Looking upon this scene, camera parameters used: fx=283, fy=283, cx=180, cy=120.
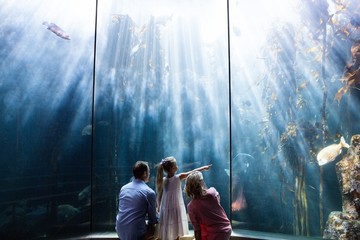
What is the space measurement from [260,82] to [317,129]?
9.73 ft

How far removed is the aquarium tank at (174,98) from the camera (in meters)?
7.92

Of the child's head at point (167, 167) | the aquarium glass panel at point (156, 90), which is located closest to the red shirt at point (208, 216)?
the child's head at point (167, 167)

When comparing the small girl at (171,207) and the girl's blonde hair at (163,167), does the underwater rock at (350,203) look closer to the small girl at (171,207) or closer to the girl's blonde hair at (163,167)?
the small girl at (171,207)

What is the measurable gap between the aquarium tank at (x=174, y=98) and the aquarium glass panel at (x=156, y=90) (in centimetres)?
5

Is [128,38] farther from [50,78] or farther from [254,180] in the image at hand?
[254,180]

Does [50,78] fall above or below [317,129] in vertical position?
above

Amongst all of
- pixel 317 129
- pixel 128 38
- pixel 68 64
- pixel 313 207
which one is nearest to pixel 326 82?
pixel 317 129

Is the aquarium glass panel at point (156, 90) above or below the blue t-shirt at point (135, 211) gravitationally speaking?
above

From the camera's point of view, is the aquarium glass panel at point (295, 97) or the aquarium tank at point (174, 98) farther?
the aquarium tank at point (174, 98)

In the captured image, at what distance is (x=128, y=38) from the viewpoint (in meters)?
9.95

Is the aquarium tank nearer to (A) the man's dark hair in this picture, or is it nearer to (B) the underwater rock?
(B) the underwater rock

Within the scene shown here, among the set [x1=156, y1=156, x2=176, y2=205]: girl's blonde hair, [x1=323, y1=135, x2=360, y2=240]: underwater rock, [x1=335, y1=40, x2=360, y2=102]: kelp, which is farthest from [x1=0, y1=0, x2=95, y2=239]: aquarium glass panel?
[x1=335, y1=40, x2=360, y2=102]: kelp

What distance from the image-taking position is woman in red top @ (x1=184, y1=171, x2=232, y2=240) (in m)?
2.64

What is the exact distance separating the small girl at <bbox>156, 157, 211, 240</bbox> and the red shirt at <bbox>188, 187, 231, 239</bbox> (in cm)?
38
